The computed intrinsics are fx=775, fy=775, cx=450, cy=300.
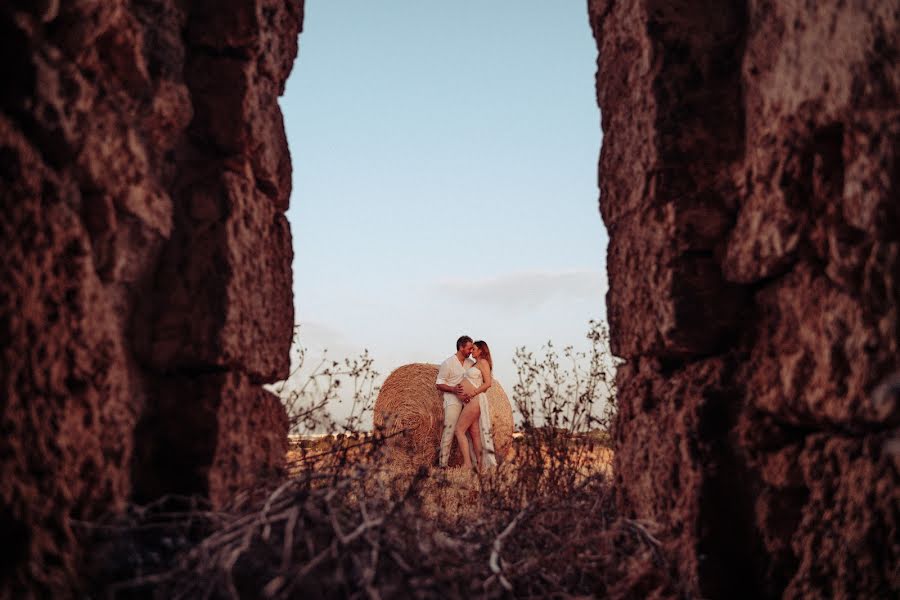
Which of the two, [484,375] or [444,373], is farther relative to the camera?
[444,373]

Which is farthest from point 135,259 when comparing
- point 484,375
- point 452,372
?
point 452,372

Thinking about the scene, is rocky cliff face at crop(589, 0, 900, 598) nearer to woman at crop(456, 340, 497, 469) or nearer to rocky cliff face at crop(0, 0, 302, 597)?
rocky cliff face at crop(0, 0, 302, 597)

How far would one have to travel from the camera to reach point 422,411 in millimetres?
10039

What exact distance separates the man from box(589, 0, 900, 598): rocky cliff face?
19.4 feet

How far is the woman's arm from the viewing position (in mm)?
8719

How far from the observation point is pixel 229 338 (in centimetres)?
231

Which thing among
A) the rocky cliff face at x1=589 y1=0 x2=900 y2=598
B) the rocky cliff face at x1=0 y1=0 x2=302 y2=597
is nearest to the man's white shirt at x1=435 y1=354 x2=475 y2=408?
the rocky cliff face at x1=589 y1=0 x2=900 y2=598

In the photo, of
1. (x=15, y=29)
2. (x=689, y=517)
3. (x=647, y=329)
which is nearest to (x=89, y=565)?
(x=15, y=29)

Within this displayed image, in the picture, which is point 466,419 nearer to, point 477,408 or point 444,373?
point 477,408

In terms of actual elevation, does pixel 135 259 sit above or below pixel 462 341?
below

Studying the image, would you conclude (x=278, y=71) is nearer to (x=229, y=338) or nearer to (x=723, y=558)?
(x=229, y=338)

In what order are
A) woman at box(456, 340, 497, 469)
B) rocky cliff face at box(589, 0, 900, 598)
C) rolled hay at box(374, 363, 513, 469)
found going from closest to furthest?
rocky cliff face at box(589, 0, 900, 598), woman at box(456, 340, 497, 469), rolled hay at box(374, 363, 513, 469)

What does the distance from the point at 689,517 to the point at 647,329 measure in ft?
2.15

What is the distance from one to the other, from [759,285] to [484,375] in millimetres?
6465
